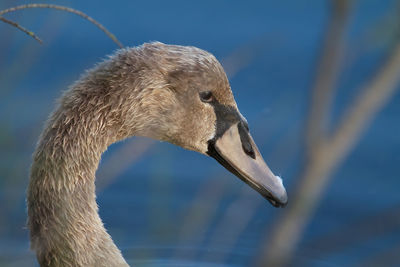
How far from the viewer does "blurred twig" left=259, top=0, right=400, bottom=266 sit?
185 centimetres

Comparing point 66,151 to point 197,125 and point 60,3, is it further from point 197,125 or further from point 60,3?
point 60,3

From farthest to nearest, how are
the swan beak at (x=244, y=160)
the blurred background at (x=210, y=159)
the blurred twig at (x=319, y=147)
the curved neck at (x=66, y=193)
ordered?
1. the blurred background at (x=210, y=159)
2. the swan beak at (x=244, y=160)
3. the curved neck at (x=66, y=193)
4. the blurred twig at (x=319, y=147)

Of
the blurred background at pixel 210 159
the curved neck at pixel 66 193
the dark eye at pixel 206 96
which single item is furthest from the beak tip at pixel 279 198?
the curved neck at pixel 66 193

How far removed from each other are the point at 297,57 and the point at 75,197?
110 inches

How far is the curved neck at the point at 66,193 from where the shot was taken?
3.41 m

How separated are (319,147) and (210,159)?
327 cm

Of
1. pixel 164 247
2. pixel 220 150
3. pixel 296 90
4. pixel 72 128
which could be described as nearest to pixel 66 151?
pixel 72 128

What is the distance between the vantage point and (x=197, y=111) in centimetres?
361

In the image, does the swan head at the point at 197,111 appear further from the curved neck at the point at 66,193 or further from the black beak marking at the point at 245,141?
the curved neck at the point at 66,193

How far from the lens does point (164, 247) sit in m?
4.75

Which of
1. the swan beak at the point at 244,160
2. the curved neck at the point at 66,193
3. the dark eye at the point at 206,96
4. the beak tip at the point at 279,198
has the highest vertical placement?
the dark eye at the point at 206,96

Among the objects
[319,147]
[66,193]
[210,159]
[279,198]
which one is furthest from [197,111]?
[210,159]

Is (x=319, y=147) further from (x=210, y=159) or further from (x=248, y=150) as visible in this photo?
(x=210, y=159)

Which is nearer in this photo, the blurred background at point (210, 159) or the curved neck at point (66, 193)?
the curved neck at point (66, 193)
